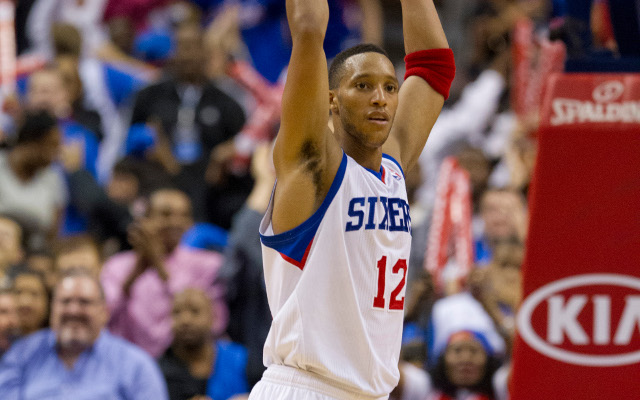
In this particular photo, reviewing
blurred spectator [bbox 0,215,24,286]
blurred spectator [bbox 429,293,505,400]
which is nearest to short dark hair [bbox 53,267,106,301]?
blurred spectator [bbox 0,215,24,286]

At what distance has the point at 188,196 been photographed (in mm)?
8023

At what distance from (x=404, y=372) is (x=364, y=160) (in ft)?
9.52

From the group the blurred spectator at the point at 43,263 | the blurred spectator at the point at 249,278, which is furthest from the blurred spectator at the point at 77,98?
the blurred spectator at the point at 249,278

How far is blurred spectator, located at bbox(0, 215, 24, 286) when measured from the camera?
21.7 ft

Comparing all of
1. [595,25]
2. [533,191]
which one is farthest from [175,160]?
[533,191]

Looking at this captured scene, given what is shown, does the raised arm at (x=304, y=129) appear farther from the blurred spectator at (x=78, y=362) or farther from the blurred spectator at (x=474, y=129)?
the blurred spectator at (x=474, y=129)

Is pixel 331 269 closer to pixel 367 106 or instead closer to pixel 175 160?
pixel 367 106

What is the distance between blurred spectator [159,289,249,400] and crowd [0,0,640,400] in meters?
0.01

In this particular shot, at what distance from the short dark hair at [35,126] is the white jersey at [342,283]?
4415 mm

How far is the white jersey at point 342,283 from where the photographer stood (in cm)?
321

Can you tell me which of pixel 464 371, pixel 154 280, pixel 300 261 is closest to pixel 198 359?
pixel 154 280

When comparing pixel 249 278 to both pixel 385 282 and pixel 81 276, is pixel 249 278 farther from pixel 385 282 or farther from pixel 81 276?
pixel 385 282

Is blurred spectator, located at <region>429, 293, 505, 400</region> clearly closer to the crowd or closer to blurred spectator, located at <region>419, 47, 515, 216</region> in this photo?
the crowd

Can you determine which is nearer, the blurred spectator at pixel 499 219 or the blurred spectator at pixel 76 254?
the blurred spectator at pixel 76 254
